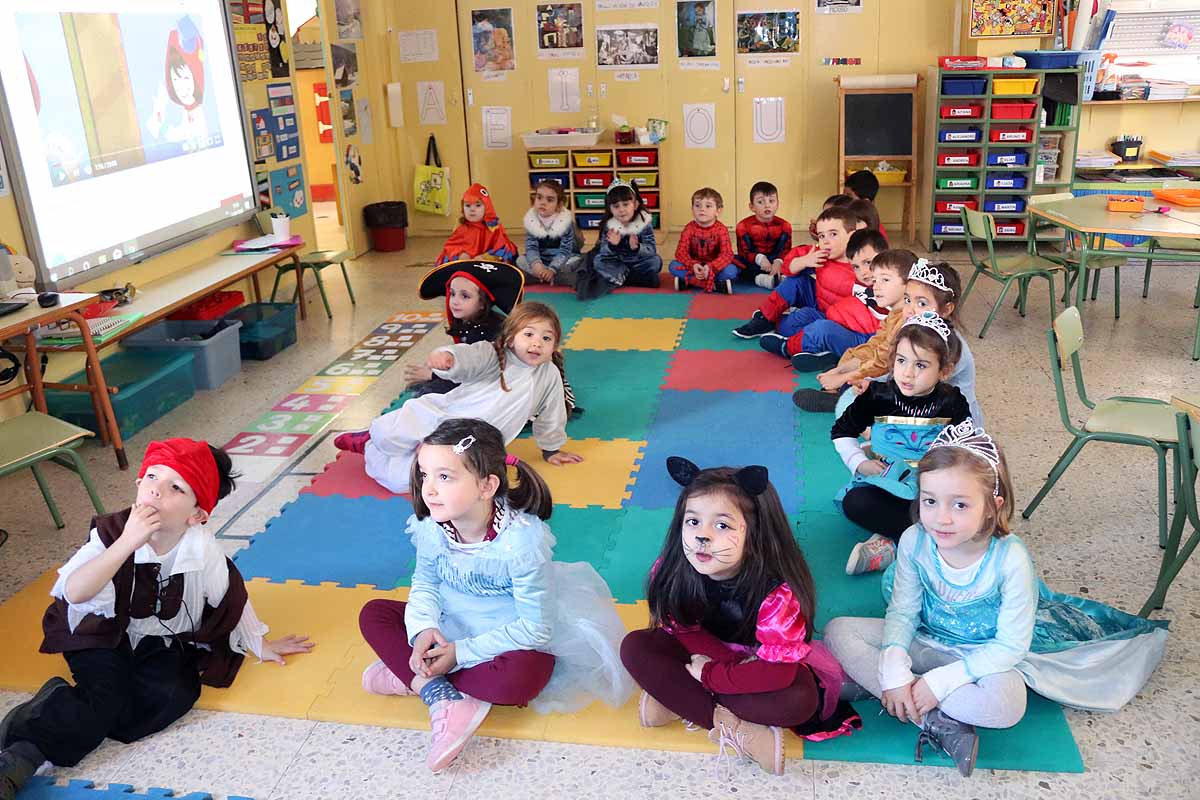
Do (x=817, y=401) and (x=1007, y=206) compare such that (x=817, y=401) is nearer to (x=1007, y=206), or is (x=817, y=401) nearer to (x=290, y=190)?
(x=1007, y=206)

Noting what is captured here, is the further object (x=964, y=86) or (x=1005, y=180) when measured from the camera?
(x=1005, y=180)

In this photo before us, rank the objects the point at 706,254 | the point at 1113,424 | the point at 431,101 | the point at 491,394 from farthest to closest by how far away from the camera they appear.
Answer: the point at 431,101
the point at 706,254
the point at 491,394
the point at 1113,424

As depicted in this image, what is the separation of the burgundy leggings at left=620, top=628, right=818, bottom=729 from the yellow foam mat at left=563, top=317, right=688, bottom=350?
10.9ft

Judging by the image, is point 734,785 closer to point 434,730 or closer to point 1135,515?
point 434,730

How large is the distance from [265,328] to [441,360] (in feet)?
7.86

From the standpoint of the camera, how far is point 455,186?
9273 mm

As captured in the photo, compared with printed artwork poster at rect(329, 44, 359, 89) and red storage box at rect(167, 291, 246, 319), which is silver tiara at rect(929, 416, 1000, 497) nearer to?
red storage box at rect(167, 291, 246, 319)

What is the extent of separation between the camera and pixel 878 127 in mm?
8195

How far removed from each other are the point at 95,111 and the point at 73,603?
3308mm

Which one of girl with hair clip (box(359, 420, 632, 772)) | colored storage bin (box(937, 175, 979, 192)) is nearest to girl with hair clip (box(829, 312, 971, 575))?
girl with hair clip (box(359, 420, 632, 772))

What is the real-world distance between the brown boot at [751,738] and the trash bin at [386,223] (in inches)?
263

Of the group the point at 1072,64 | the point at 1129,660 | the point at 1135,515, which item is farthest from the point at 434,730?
the point at 1072,64

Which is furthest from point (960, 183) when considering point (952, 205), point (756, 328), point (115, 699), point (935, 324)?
point (115, 699)

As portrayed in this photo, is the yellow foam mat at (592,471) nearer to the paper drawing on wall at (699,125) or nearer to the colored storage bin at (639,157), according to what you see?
the colored storage bin at (639,157)
